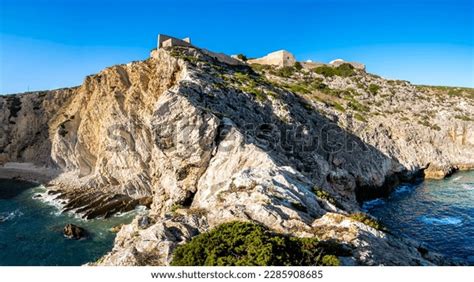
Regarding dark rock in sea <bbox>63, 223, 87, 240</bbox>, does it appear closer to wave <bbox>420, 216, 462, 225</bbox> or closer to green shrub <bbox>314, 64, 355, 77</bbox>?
wave <bbox>420, 216, 462, 225</bbox>

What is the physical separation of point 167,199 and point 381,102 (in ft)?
173

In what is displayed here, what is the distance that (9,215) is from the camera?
45.8 metres

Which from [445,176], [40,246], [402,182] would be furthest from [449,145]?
[40,246]

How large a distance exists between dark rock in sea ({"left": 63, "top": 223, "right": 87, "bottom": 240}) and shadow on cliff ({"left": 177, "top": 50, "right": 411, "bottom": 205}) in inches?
707

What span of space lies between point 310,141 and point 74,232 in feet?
98.1

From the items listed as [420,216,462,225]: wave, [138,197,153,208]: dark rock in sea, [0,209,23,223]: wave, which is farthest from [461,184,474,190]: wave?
[0,209,23,223]: wave

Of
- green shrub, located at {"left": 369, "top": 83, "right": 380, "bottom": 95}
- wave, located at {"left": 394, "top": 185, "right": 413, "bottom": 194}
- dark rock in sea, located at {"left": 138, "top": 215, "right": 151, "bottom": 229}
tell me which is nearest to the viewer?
dark rock in sea, located at {"left": 138, "top": 215, "right": 151, "bottom": 229}

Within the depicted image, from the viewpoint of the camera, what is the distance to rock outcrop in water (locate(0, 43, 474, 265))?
19.1 m

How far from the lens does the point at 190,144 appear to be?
32.5 meters

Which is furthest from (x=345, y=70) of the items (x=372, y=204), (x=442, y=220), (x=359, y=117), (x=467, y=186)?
(x=442, y=220)

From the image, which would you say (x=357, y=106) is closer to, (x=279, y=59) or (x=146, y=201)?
(x=279, y=59)

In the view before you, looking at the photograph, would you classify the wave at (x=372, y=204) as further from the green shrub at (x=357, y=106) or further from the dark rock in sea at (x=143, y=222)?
the dark rock in sea at (x=143, y=222)

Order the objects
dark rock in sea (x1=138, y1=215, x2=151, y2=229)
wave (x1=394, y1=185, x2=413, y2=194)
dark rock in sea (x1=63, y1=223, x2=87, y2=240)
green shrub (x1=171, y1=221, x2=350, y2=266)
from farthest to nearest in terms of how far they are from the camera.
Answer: wave (x1=394, y1=185, x2=413, y2=194)
dark rock in sea (x1=63, y1=223, x2=87, y2=240)
dark rock in sea (x1=138, y1=215, x2=151, y2=229)
green shrub (x1=171, y1=221, x2=350, y2=266)

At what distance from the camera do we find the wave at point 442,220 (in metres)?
34.9
